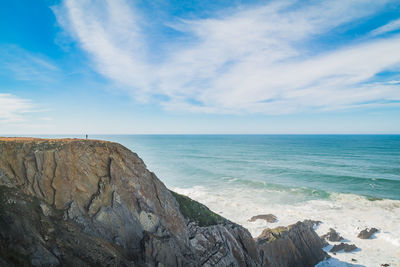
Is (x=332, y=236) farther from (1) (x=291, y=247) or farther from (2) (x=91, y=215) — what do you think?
(2) (x=91, y=215)

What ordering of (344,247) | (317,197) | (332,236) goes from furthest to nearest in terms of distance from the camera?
(317,197) < (332,236) < (344,247)

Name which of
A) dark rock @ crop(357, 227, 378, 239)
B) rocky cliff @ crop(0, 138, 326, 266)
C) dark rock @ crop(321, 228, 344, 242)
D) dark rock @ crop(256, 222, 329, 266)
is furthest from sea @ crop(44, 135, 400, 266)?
rocky cliff @ crop(0, 138, 326, 266)

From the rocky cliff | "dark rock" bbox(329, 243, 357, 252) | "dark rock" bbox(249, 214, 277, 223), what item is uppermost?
the rocky cliff

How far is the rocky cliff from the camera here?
34.5 feet

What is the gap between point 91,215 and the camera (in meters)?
12.7

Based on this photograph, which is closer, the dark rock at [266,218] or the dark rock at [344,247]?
the dark rock at [344,247]

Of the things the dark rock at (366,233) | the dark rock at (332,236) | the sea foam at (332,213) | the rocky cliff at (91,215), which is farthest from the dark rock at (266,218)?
the rocky cliff at (91,215)

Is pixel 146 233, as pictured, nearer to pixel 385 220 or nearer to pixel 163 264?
pixel 163 264

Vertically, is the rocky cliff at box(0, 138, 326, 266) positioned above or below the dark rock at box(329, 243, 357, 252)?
above

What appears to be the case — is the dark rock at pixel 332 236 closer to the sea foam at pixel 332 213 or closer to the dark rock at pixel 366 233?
the sea foam at pixel 332 213

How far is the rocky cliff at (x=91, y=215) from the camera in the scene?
10.5m

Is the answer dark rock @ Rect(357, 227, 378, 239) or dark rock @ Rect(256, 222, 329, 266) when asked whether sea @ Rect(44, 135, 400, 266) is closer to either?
dark rock @ Rect(357, 227, 378, 239)


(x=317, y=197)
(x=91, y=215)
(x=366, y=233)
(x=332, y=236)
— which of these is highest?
(x=91, y=215)

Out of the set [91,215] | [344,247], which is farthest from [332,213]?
[91,215]
